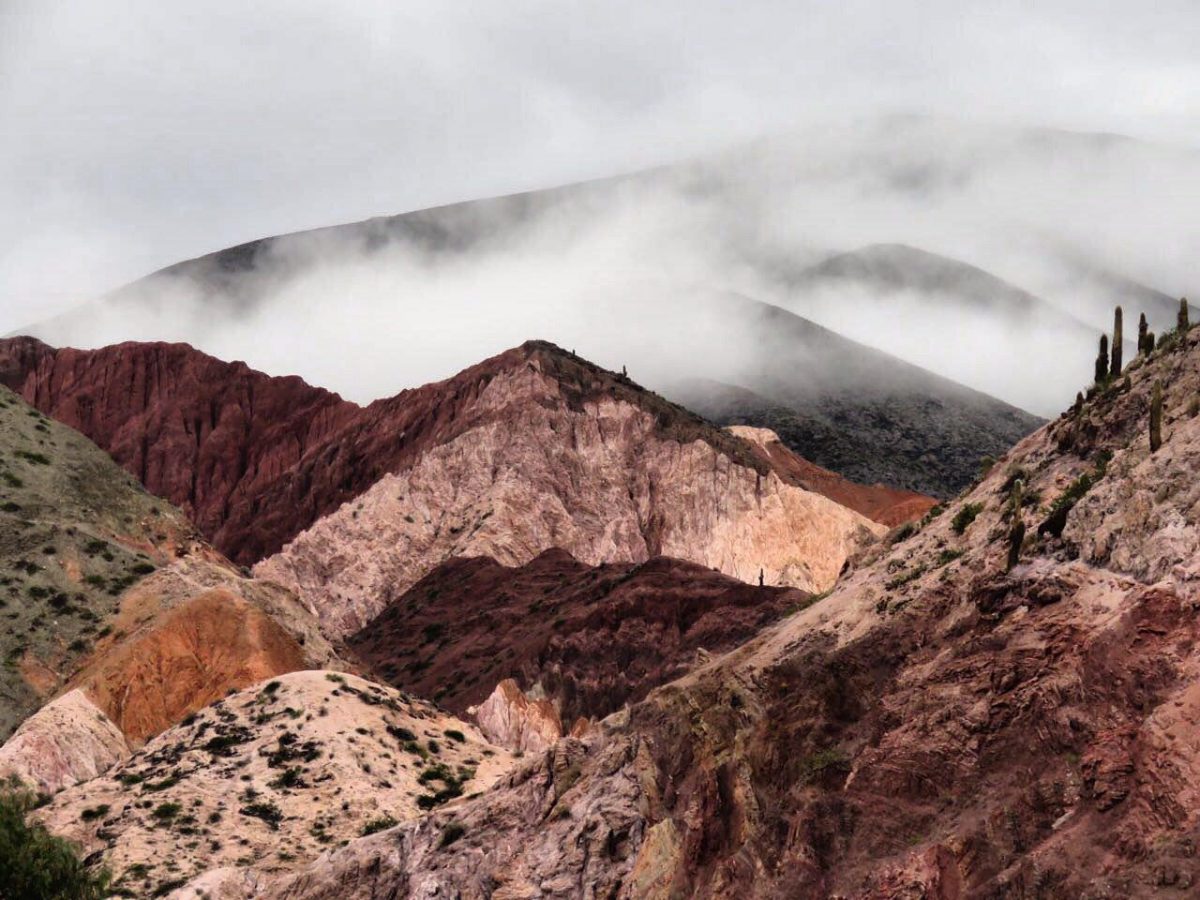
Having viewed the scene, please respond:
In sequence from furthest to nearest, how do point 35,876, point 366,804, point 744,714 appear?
point 366,804 < point 35,876 < point 744,714

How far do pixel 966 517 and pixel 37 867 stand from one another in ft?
111

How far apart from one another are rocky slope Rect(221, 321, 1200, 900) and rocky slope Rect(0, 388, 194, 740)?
47.6 metres

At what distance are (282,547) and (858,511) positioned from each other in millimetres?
65858

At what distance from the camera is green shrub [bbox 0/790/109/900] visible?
56.2 m

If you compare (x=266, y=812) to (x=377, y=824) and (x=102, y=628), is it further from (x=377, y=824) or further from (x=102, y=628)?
(x=102, y=628)

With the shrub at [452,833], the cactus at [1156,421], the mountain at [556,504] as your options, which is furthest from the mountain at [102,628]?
the cactus at [1156,421]

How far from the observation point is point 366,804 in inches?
2872

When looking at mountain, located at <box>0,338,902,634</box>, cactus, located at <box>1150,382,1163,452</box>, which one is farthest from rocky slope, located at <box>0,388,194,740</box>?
cactus, located at <box>1150,382,1163,452</box>

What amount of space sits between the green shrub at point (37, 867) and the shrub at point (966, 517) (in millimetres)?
32690

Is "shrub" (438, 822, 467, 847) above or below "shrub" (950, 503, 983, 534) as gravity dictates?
below

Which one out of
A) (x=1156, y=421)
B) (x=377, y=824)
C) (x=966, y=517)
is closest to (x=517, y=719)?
(x=377, y=824)

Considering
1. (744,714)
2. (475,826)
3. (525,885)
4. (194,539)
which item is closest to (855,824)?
(744,714)

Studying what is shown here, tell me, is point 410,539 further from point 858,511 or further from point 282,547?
point 858,511

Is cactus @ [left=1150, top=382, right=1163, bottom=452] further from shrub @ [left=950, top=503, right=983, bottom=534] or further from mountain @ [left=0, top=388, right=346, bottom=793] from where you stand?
mountain @ [left=0, top=388, right=346, bottom=793]
